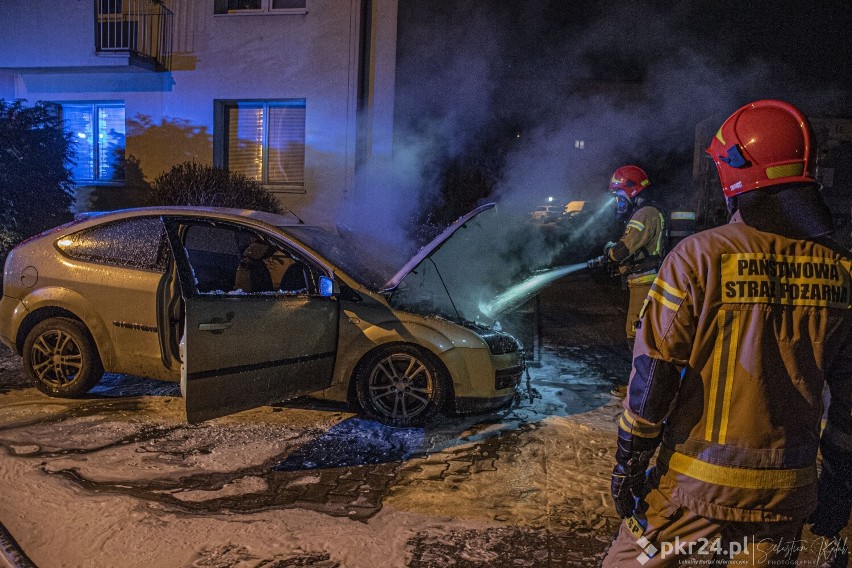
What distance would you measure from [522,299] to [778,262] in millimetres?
4262

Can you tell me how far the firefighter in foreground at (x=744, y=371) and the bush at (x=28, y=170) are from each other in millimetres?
10608

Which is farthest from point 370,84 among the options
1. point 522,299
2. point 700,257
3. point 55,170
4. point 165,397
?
point 700,257

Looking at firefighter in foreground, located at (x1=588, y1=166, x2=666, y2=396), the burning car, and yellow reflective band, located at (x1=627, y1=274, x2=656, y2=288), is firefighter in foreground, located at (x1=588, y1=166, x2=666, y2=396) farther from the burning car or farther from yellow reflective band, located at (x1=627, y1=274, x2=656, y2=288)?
the burning car

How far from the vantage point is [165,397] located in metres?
5.54

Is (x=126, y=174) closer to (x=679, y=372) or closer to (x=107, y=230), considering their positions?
(x=107, y=230)

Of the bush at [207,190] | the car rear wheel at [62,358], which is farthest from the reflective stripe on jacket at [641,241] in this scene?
the bush at [207,190]

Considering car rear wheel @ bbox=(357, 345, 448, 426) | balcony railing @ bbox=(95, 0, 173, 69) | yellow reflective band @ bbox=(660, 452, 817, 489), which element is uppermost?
balcony railing @ bbox=(95, 0, 173, 69)

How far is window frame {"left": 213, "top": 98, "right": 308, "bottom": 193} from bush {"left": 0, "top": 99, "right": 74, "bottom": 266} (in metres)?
2.45

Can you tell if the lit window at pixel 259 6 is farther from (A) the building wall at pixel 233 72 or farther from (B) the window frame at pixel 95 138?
(B) the window frame at pixel 95 138

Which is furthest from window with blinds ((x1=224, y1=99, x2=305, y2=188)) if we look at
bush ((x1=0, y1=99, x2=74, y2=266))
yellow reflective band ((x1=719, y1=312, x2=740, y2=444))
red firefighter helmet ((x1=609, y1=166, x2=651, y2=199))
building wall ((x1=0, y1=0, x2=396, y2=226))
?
yellow reflective band ((x1=719, y1=312, x2=740, y2=444))

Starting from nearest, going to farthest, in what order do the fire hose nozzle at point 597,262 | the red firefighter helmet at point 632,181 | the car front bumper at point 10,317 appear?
the car front bumper at point 10,317
the red firefighter helmet at point 632,181
the fire hose nozzle at point 597,262

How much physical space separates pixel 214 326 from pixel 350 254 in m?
1.58

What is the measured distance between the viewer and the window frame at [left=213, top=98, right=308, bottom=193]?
38.0 ft

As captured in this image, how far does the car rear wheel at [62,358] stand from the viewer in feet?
17.1
